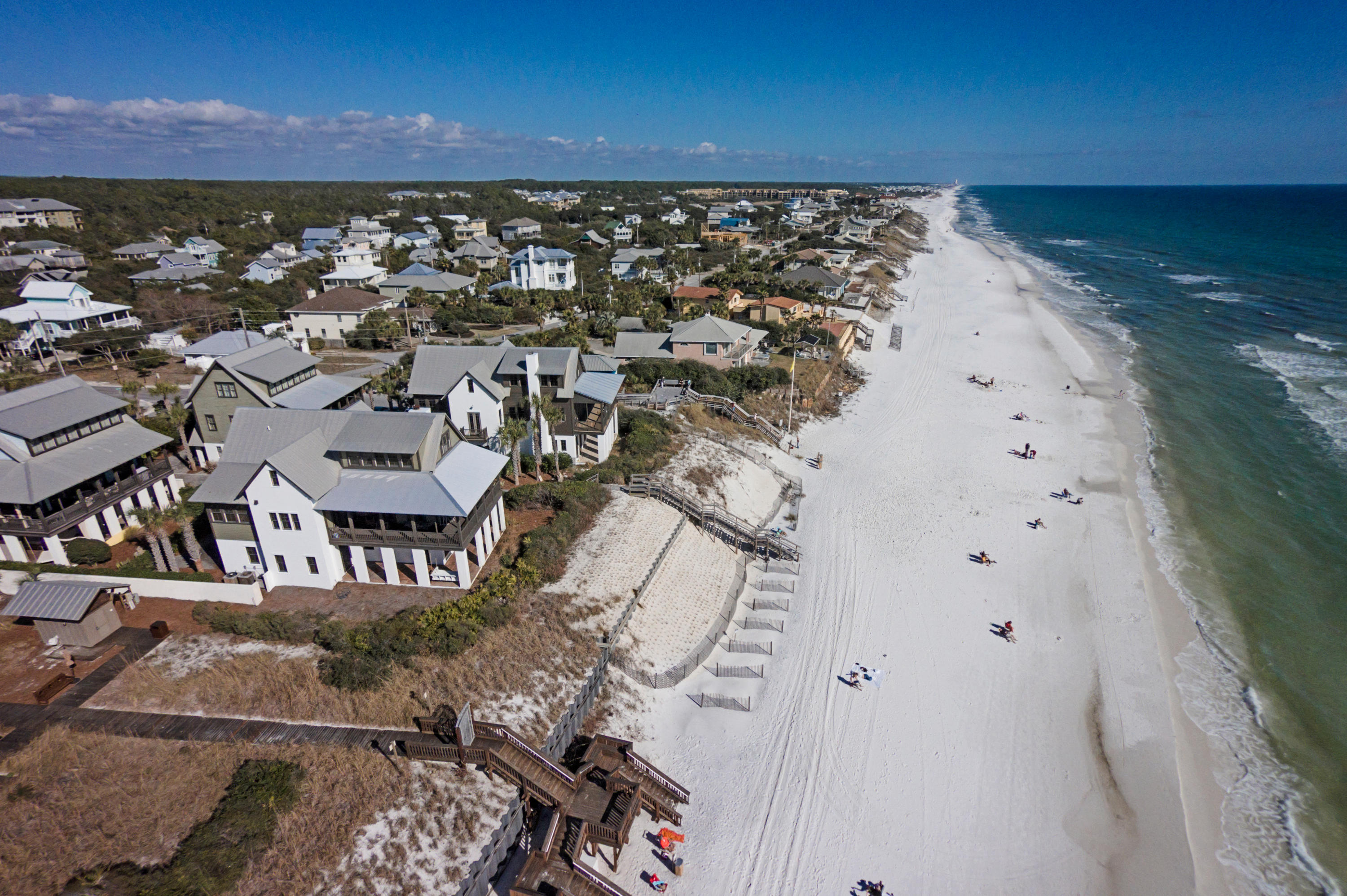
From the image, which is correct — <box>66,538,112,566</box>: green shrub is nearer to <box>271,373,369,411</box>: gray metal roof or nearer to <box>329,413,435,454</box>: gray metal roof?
<box>271,373,369,411</box>: gray metal roof

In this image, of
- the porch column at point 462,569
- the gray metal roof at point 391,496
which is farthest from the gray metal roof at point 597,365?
the porch column at point 462,569

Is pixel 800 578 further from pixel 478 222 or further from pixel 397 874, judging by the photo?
pixel 478 222

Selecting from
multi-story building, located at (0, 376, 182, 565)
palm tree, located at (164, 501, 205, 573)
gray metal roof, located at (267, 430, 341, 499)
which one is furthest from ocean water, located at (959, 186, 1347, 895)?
multi-story building, located at (0, 376, 182, 565)

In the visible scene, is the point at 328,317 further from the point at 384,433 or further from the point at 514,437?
the point at 384,433

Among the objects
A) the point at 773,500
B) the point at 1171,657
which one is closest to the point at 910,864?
the point at 1171,657

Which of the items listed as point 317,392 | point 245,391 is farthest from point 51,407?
point 317,392

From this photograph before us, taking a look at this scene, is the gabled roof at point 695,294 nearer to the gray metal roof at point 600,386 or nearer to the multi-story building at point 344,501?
the gray metal roof at point 600,386
